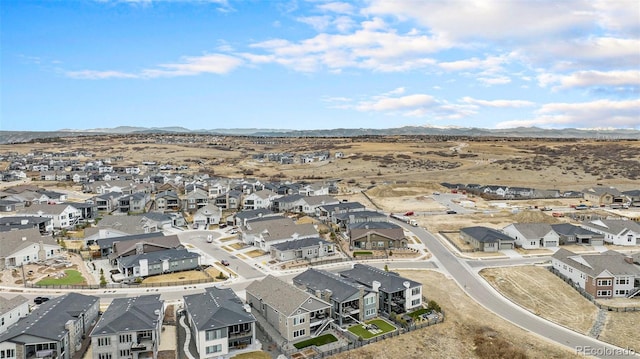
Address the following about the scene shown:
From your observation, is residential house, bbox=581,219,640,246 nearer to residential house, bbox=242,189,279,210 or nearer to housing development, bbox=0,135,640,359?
housing development, bbox=0,135,640,359

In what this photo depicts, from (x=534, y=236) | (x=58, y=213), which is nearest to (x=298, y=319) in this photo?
(x=534, y=236)

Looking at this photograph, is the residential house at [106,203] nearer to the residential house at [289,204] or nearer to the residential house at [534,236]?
the residential house at [289,204]

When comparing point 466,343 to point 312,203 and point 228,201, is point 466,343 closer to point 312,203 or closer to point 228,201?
point 312,203

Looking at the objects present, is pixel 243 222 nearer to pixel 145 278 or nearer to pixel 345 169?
pixel 145 278

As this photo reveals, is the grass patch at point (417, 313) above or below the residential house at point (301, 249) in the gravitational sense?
below

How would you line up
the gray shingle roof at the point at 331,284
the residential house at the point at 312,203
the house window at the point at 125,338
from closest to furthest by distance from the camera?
1. the house window at the point at 125,338
2. the gray shingle roof at the point at 331,284
3. the residential house at the point at 312,203

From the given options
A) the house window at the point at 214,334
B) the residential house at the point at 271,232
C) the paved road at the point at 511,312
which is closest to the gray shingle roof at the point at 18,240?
the residential house at the point at 271,232
